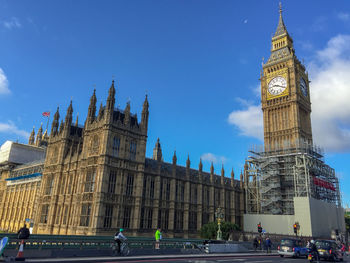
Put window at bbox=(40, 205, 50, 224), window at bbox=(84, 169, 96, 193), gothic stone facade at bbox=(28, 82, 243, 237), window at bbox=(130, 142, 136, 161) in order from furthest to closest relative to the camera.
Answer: window at bbox=(40, 205, 50, 224), window at bbox=(130, 142, 136, 161), window at bbox=(84, 169, 96, 193), gothic stone facade at bbox=(28, 82, 243, 237)

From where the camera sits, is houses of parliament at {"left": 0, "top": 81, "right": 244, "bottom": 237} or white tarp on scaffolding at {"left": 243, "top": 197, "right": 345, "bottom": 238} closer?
houses of parliament at {"left": 0, "top": 81, "right": 244, "bottom": 237}

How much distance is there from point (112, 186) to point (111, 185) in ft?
0.77

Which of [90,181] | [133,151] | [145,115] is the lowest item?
[90,181]

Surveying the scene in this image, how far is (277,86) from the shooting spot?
75312 mm

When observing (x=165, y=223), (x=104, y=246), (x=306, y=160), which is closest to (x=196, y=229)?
(x=165, y=223)

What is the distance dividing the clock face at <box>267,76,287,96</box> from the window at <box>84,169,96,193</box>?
51.2 meters

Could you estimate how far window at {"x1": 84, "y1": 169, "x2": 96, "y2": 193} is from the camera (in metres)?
44.8

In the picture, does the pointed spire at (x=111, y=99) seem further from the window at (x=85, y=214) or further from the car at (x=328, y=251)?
the car at (x=328, y=251)

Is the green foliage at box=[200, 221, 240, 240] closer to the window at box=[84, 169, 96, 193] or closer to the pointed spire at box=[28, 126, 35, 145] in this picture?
the window at box=[84, 169, 96, 193]

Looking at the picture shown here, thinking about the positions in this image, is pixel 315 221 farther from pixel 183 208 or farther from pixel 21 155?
pixel 21 155

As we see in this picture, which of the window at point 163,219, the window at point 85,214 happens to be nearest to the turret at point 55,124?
the window at point 85,214

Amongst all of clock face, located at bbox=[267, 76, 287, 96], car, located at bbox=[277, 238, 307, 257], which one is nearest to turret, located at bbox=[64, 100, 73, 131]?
car, located at bbox=[277, 238, 307, 257]

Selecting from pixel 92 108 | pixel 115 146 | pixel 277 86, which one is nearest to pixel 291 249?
pixel 115 146

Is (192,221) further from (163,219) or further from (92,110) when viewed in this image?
(92,110)
